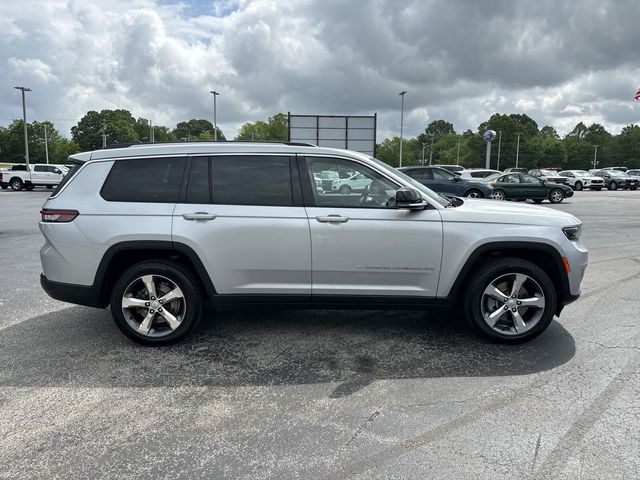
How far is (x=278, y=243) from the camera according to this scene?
4051 millimetres

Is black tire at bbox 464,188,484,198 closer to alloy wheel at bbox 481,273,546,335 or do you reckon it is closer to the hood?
the hood

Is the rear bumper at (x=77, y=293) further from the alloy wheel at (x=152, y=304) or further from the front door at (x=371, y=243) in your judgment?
the front door at (x=371, y=243)

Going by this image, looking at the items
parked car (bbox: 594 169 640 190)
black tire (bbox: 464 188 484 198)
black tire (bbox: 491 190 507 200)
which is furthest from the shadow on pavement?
parked car (bbox: 594 169 640 190)

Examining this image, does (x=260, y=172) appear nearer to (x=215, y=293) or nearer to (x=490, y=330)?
(x=215, y=293)

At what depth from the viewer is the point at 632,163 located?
11256 centimetres

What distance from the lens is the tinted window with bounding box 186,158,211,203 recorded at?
415 cm

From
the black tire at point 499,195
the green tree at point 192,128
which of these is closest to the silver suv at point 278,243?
the black tire at point 499,195

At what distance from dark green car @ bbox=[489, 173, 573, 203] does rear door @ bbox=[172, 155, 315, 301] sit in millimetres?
18884

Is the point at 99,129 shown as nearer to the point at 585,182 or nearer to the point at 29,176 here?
the point at 29,176

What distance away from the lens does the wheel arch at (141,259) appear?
407cm

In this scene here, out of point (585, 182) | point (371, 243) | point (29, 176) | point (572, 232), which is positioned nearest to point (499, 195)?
point (572, 232)

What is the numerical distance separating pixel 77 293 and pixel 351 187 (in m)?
2.61

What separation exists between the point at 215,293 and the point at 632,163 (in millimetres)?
133544

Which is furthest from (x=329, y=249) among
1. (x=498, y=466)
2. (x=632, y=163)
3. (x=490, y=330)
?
(x=632, y=163)
